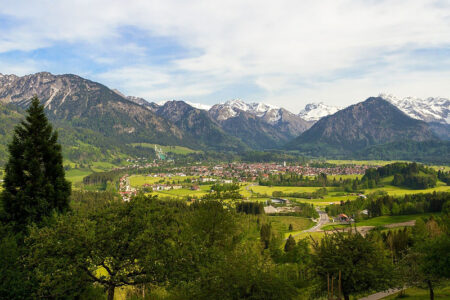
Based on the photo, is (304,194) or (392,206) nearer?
(392,206)

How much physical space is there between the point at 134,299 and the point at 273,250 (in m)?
40.9

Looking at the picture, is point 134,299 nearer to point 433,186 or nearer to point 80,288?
point 80,288

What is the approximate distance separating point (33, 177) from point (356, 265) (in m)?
36.8

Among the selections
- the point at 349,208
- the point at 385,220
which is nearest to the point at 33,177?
the point at 385,220

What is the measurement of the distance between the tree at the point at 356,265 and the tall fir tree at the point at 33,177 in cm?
3111

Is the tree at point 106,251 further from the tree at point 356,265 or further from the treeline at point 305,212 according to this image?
the treeline at point 305,212

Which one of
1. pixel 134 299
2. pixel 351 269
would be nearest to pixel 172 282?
pixel 134 299

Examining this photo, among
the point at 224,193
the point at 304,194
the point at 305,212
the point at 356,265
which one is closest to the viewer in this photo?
the point at 356,265

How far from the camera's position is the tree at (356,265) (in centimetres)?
2519

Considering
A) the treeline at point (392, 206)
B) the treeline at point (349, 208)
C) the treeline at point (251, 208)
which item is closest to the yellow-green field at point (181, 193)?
the treeline at point (251, 208)

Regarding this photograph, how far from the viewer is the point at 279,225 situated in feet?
381

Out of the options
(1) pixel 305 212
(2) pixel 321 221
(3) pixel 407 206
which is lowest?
(2) pixel 321 221

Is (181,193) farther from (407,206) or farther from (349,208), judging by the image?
(407,206)

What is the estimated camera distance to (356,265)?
1002 inches
